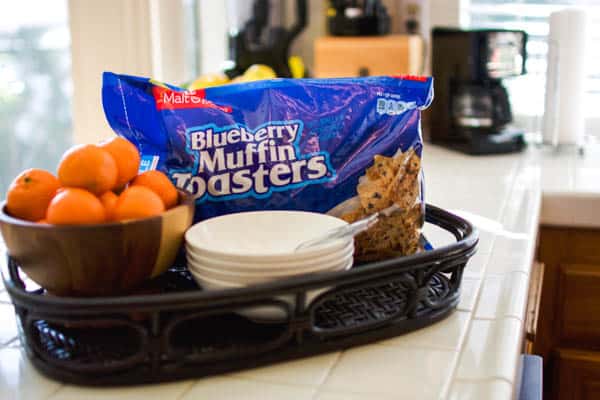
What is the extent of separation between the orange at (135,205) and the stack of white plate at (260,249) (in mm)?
52

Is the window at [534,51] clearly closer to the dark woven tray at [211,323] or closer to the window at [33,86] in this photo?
the window at [33,86]

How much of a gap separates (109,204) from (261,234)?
16cm

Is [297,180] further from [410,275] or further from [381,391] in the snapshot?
[381,391]

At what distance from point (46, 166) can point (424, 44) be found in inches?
46.1

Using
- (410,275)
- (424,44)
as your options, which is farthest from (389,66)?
(410,275)

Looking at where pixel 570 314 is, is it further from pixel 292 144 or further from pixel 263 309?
pixel 263 309

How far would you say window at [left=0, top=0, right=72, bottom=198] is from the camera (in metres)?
1.60

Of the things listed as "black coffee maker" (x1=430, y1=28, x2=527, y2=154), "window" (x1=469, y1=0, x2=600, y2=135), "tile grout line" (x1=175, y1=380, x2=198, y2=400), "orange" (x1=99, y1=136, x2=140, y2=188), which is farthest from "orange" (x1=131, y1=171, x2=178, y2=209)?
"window" (x1=469, y1=0, x2=600, y2=135)

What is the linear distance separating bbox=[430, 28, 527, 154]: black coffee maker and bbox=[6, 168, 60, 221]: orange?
137 cm

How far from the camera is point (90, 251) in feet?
2.15

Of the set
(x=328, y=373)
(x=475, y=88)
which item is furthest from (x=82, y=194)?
(x=475, y=88)

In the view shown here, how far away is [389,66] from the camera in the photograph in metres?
2.12

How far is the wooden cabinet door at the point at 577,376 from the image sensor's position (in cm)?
139

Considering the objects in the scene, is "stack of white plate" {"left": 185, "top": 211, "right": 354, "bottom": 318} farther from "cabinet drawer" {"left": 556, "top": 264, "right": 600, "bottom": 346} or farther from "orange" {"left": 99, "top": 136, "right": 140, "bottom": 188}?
"cabinet drawer" {"left": 556, "top": 264, "right": 600, "bottom": 346}
